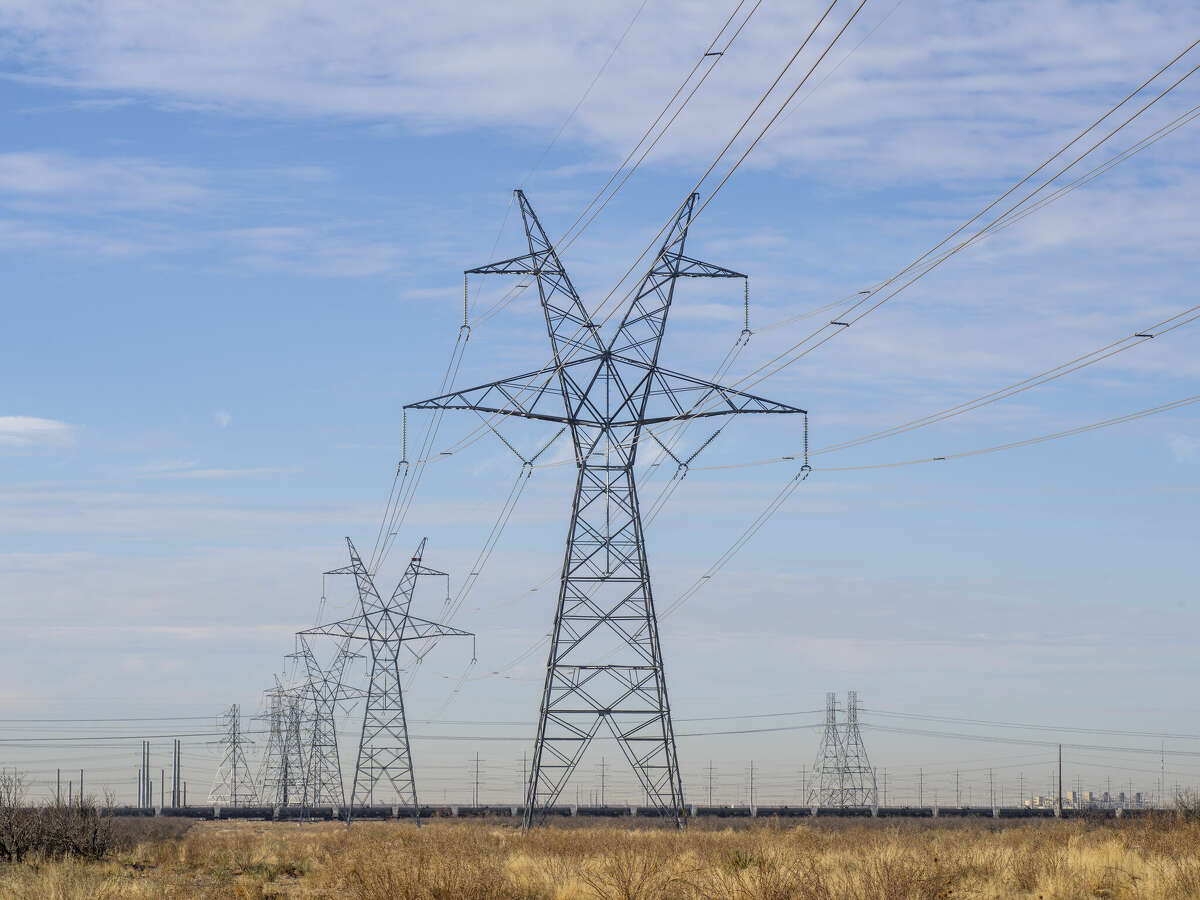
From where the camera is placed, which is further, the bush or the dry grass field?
the bush

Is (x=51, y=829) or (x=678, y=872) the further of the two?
(x=51, y=829)

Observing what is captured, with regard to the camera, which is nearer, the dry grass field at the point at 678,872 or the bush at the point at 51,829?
the dry grass field at the point at 678,872

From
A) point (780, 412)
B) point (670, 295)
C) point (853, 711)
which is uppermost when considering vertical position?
point (670, 295)

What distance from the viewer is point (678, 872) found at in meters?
24.4

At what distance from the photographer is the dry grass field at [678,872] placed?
68.7 feet

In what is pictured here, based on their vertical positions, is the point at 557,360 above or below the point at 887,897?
above

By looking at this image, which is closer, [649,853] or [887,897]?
[887,897]

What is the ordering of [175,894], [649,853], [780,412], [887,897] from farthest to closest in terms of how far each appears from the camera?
[780,412], [649,853], [175,894], [887,897]

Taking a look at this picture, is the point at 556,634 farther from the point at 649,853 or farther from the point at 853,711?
the point at 853,711

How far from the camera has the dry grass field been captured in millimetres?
20953

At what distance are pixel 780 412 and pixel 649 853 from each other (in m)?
17.4

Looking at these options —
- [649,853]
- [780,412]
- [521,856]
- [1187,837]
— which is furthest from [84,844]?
[1187,837]

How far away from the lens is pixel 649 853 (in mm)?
25578

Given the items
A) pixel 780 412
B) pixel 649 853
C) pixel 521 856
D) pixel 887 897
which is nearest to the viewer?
pixel 887 897
